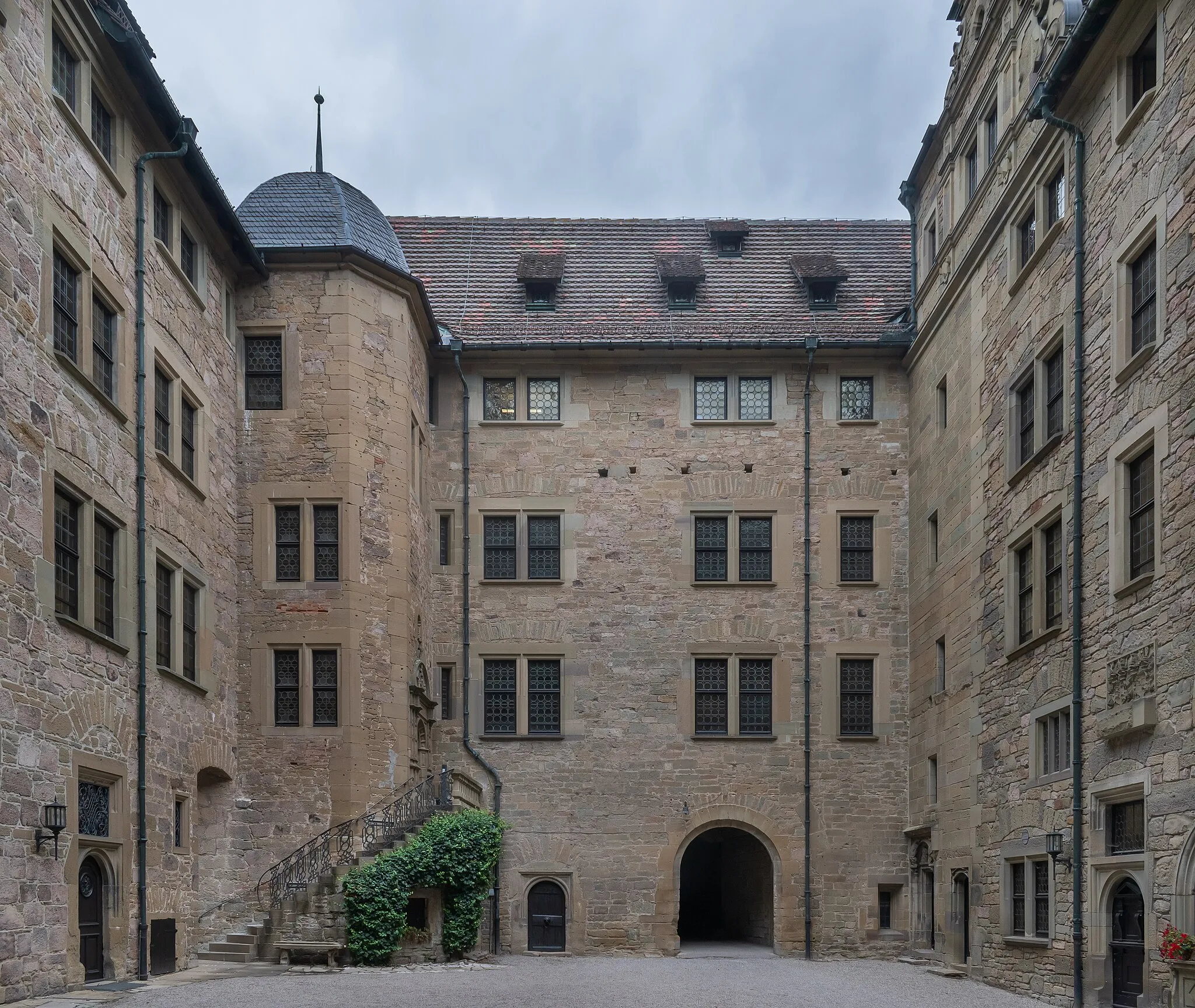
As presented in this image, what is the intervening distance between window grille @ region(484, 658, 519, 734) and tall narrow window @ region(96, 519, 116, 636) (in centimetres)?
998

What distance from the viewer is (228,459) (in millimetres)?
22531

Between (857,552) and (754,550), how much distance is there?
6.13ft

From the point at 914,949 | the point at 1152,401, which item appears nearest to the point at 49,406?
the point at 1152,401

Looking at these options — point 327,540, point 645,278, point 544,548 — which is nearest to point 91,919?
point 327,540

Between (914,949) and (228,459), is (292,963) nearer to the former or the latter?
(228,459)

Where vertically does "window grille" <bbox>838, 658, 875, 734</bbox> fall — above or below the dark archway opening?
above

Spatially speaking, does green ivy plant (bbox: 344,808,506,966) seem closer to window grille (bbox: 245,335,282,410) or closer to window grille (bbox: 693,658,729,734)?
window grille (bbox: 693,658,729,734)

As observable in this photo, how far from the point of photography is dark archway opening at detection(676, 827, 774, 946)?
27359mm

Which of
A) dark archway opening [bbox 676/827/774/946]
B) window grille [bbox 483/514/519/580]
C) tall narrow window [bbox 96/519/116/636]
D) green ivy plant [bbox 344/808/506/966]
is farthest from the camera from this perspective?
dark archway opening [bbox 676/827/774/946]

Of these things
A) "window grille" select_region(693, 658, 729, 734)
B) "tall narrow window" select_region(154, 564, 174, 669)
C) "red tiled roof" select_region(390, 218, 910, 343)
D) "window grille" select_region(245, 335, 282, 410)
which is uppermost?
"red tiled roof" select_region(390, 218, 910, 343)

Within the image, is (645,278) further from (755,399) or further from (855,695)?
(855,695)

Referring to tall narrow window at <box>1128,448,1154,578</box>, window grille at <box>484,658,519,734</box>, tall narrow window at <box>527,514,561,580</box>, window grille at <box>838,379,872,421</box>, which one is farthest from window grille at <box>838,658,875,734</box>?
tall narrow window at <box>1128,448,1154,578</box>

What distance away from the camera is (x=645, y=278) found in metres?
29.1

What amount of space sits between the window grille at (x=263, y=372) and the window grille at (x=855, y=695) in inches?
435
